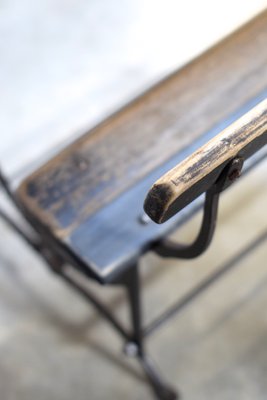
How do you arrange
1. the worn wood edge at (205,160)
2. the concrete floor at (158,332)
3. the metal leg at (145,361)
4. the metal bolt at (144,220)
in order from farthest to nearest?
1. the concrete floor at (158,332)
2. the metal leg at (145,361)
3. the metal bolt at (144,220)
4. the worn wood edge at (205,160)

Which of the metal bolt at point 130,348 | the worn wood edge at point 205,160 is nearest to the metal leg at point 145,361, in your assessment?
the metal bolt at point 130,348

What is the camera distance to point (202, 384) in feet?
4.49

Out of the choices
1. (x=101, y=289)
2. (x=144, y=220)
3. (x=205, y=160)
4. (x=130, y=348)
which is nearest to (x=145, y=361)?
(x=130, y=348)

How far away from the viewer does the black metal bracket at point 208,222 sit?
66 centimetres

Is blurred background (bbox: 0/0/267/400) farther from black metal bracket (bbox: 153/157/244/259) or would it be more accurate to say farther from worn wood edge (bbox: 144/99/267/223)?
worn wood edge (bbox: 144/99/267/223)

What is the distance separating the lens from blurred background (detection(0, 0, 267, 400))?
140 cm

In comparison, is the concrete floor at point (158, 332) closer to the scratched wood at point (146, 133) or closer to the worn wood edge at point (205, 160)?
the scratched wood at point (146, 133)

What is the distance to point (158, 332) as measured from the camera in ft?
4.77

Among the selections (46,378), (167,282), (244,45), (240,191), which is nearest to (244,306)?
(167,282)

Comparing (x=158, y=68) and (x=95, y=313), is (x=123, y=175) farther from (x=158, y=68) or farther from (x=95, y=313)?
(x=158, y=68)

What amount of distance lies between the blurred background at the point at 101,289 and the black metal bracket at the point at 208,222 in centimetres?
54

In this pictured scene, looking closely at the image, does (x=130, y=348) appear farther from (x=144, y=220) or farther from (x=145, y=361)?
(x=144, y=220)

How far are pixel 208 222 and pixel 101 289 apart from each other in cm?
77

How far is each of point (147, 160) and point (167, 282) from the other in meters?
0.54
